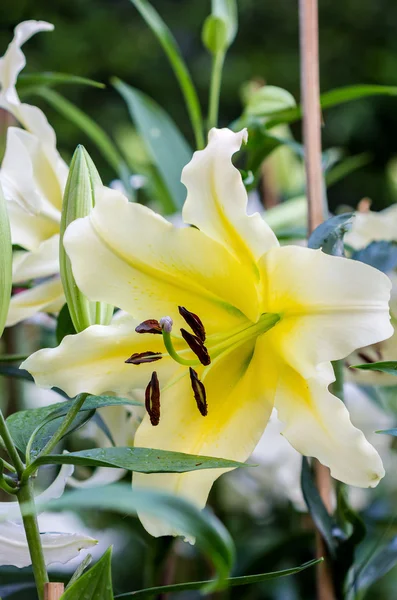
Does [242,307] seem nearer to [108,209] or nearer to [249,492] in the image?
[108,209]

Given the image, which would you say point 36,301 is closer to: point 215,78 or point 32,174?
point 32,174

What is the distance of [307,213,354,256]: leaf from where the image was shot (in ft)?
1.13

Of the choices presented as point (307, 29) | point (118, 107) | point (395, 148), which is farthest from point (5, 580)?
point (395, 148)

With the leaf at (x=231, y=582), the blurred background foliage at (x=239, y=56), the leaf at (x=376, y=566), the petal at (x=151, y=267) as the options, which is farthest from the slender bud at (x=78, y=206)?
the blurred background foliage at (x=239, y=56)

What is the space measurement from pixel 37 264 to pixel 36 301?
0.02 m

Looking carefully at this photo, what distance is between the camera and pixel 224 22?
0.57m

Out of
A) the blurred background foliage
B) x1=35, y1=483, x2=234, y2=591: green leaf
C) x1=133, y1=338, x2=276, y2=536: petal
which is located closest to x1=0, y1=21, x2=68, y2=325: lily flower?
x1=133, y1=338, x2=276, y2=536: petal

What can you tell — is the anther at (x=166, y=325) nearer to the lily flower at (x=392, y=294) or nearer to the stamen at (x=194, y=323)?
the stamen at (x=194, y=323)

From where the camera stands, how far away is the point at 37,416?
0.33 metres

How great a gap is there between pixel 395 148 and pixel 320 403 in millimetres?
2216

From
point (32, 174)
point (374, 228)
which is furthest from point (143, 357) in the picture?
point (374, 228)

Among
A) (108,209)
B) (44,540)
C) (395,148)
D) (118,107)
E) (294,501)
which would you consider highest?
(108,209)

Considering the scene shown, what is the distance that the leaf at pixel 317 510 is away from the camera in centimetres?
39

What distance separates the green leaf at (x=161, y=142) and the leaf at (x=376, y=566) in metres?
0.30
